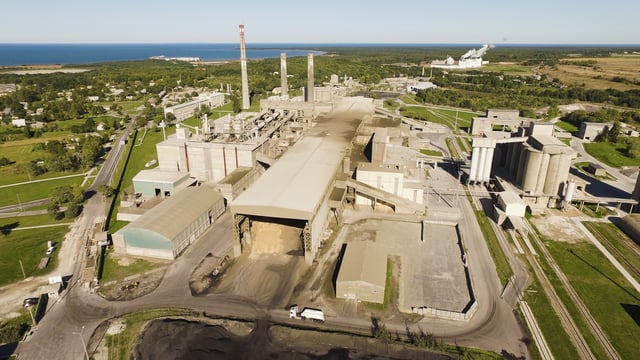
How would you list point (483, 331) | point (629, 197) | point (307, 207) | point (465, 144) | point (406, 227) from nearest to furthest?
point (483, 331) → point (307, 207) → point (406, 227) → point (629, 197) → point (465, 144)

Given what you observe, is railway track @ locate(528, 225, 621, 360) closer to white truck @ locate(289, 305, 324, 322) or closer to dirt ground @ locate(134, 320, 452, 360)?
dirt ground @ locate(134, 320, 452, 360)

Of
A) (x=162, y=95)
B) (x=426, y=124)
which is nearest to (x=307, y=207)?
(x=426, y=124)

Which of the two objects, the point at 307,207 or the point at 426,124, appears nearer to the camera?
the point at 307,207

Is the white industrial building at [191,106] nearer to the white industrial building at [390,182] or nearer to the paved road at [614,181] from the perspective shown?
the white industrial building at [390,182]

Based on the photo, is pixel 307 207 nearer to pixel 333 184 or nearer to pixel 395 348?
pixel 333 184

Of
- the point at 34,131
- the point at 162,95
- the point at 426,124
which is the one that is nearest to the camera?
the point at 34,131

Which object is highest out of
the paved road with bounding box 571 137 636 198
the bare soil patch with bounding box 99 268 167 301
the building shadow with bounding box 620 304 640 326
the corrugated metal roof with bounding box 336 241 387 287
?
the corrugated metal roof with bounding box 336 241 387 287

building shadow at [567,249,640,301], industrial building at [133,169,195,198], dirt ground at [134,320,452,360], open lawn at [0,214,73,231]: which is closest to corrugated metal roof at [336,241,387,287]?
dirt ground at [134,320,452,360]

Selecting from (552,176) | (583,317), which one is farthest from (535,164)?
(583,317)
